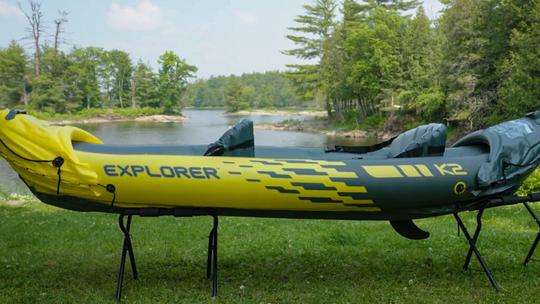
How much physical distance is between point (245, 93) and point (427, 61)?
212 ft

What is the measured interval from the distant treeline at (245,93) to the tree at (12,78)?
1298 inches

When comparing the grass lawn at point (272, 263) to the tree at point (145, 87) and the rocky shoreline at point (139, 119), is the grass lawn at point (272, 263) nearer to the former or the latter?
the rocky shoreline at point (139, 119)

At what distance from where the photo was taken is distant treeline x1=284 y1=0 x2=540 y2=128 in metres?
24.5

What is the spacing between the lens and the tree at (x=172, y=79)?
74.1 metres

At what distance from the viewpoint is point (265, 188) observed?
4027 millimetres

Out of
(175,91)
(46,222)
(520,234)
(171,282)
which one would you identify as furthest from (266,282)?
(175,91)

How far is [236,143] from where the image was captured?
4500 mm

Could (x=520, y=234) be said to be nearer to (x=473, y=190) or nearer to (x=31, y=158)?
(x=473, y=190)

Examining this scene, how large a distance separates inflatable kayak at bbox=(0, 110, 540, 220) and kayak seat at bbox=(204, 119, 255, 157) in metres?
0.13

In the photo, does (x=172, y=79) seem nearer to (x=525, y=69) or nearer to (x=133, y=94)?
(x=133, y=94)

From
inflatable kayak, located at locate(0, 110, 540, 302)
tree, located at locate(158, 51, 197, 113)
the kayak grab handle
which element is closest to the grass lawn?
inflatable kayak, located at locate(0, 110, 540, 302)

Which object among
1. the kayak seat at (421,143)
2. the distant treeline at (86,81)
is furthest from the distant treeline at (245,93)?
the kayak seat at (421,143)

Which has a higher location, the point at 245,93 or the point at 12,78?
the point at 12,78

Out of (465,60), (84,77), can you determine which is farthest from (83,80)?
(465,60)
